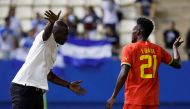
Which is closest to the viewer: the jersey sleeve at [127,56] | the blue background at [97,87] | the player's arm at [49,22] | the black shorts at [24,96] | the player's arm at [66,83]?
the player's arm at [49,22]

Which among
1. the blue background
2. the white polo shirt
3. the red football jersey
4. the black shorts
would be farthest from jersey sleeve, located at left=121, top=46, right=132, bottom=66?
the blue background

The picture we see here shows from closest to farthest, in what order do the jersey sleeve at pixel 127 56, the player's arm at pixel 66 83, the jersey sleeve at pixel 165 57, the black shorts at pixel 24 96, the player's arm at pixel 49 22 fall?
1. the player's arm at pixel 49 22
2. the jersey sleeve at pixel 127 56
3. the black shorts at pixel 24 96
4. the jersey sleeve at pixel 165 57
5. the player's arm at pixel 66 83

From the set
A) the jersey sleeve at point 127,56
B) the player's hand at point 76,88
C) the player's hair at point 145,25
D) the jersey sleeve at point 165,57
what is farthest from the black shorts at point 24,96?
the jersey sleeve at point 165,57

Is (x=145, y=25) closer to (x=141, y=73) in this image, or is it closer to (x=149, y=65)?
(x=149, y=65)

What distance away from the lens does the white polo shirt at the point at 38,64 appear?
805 centimetres

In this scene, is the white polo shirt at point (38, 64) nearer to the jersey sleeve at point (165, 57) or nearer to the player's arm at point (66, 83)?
the player's arm at point (66, 83)

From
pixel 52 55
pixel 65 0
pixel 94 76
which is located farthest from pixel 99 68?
pixel 52 55

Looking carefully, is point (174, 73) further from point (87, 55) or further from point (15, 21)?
point (15, 21)

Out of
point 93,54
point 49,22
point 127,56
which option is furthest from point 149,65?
point 93,54

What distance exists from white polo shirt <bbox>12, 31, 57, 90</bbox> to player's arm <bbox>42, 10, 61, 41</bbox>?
0.11 m

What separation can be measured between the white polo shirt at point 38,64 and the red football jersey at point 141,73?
0.93 m

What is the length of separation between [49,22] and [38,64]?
0.60 meters

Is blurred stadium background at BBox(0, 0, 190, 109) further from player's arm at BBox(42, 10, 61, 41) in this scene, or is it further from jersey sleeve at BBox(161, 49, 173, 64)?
player's arm at BBox(42, 10, 61, 41)

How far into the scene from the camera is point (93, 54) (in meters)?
14.9
